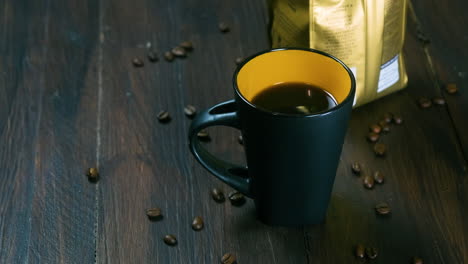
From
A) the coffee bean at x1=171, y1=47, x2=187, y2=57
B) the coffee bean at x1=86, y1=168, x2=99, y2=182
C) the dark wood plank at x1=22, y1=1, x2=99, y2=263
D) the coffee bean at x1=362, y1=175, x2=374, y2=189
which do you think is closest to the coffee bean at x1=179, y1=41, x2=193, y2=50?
the coffee bean at x1=171, y1=47, x2=187, y2=57

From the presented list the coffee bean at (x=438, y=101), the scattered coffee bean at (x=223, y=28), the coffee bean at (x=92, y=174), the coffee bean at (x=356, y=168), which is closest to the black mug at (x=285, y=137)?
the coffee bean at (x=356, y=168)

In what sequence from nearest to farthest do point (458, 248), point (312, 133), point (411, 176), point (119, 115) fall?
1. point (312, 133)
2. point (458, 248)
3. point (411, 176)
4. point (119, 115)

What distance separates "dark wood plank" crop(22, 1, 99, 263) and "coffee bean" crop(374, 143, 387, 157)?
0.43 meters

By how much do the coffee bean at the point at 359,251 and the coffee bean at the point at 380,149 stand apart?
0.18 m

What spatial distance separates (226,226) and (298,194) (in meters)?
0.13

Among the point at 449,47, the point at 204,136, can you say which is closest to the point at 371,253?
the point at 204,136

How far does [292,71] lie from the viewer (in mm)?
818

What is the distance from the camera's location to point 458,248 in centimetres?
83

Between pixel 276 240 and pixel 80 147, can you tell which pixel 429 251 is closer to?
pixel 276 240

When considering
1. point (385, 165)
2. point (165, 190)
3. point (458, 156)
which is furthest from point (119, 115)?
point (458, 156)

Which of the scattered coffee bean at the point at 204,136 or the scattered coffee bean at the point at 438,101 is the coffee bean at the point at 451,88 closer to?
the scattered coffee bean at the point at 438,101

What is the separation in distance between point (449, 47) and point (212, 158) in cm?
54

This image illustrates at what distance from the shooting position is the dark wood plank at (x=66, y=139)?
877 mm

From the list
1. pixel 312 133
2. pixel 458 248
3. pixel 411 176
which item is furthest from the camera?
pixel 411 176
